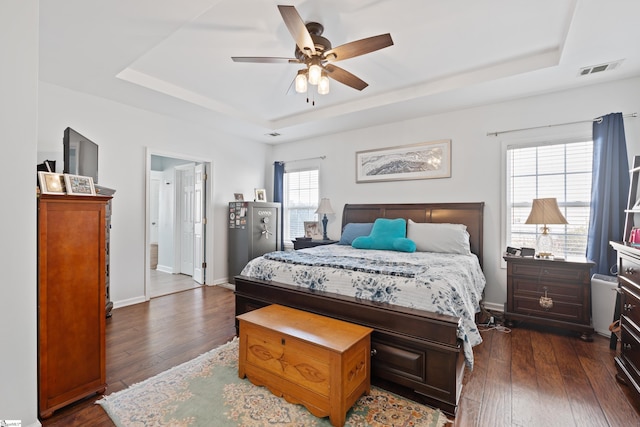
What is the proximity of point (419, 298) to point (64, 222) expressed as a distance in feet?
7.61

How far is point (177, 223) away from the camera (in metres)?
5.83

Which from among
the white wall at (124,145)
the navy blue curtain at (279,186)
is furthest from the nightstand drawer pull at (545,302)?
the white wall at (124,145)

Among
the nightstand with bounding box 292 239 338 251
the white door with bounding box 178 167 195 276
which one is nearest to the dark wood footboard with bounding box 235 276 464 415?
the nightstand with bounding box 292 239 338 251

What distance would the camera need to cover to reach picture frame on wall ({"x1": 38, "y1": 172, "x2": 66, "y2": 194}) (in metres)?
1.71

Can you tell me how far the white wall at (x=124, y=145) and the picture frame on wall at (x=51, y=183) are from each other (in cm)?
197

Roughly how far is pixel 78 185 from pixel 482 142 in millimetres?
4200

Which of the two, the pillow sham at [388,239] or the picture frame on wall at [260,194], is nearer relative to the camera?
the pillow sham at [388,239]

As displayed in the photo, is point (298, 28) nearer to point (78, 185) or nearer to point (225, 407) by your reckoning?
point (78, 185)

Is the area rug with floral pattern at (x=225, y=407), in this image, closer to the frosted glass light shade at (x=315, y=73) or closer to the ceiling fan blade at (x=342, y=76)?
the frosted glass light shade at (x=315, y=73)

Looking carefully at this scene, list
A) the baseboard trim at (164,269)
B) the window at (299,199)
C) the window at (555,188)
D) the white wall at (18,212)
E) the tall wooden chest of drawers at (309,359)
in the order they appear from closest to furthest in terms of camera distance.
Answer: the white wall at (18,212) → the tall wooden chest of drawers at (309,359) → the window at (555,188) → the window at (299,199) → the baseboard trim at (164,269)

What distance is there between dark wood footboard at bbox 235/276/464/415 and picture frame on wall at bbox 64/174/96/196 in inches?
70.7

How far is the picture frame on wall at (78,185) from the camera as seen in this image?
6.06 ft

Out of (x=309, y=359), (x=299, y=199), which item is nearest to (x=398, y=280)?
(x=309, y=359)

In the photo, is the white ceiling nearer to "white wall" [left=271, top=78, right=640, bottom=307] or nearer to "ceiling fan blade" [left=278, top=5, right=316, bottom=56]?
"white wall" [left=271, top=78, right=640, bottom=307]
